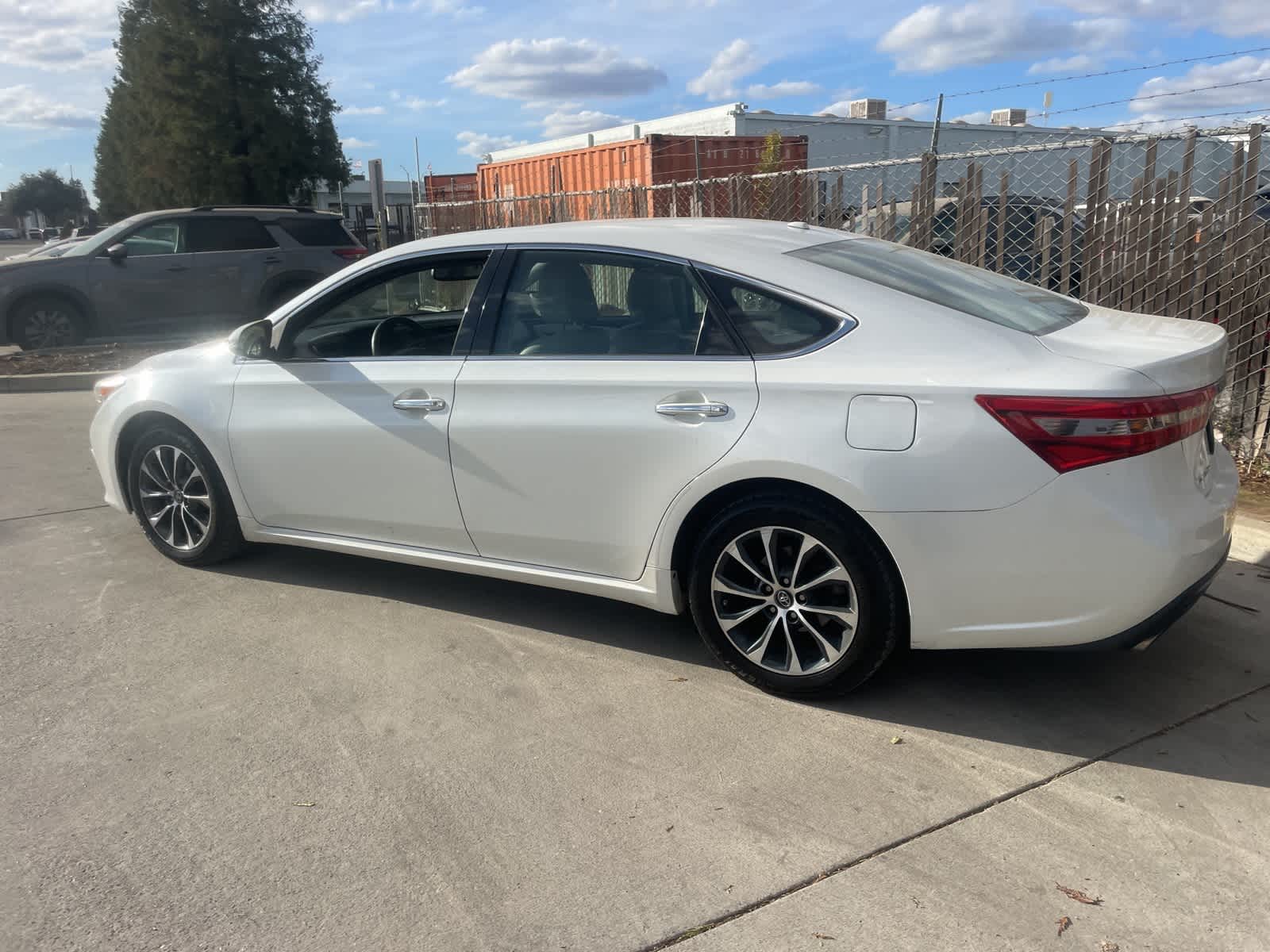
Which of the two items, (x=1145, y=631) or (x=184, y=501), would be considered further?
(x=184, y=501)

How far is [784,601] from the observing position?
11.5 ft

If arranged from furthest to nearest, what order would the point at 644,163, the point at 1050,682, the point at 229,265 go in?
the point at 644,163
the point at 229,265
the point at 1050,682

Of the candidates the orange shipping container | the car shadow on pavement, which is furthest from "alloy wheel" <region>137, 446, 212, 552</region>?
the orange shipping container

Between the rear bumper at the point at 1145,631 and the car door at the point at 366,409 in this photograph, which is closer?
the rear bumper at the point at 1145,631

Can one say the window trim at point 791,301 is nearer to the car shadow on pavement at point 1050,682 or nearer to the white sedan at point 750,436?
the white sedan at point 750,436

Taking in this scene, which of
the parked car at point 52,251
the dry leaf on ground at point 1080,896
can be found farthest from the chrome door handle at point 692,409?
the parked car at point 52,251

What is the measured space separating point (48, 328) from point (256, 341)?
30.2ft

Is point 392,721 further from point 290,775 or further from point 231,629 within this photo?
point 231,629

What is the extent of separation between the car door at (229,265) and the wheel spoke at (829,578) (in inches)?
422

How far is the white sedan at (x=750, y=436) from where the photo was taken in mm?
3061

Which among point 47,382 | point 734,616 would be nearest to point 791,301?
point 734,616

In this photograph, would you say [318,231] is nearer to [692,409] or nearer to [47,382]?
[47,382]

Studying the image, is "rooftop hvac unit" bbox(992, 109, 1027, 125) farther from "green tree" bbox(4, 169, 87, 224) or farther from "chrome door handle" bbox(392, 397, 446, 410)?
"green tree" bbox(4, 169, 87, 224)

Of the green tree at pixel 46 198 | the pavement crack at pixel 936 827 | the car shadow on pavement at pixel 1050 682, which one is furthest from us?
the green tree at pixel 46 198
